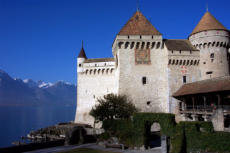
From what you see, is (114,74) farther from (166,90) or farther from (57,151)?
(57,151)

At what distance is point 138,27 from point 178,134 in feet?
54.4

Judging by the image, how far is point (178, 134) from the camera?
15.5 meters

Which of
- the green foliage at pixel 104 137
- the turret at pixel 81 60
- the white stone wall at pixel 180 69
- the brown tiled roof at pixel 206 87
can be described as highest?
the turret at pixel 81 60

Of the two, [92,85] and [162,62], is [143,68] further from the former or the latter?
[92,85]

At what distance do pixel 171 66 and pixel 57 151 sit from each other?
55.3 ft

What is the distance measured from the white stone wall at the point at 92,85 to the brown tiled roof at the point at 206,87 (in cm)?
992

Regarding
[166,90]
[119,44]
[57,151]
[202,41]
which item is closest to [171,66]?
[166,90]

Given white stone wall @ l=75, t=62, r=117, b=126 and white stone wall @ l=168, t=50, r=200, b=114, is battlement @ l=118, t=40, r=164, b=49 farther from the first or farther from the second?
white stone wall @ l=75, t=62, r=117, b=126

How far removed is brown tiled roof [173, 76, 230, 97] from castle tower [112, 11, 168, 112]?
8.18ft

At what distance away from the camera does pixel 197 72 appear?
27.3m

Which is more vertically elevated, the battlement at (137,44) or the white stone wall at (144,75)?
the battlement at (137,44)

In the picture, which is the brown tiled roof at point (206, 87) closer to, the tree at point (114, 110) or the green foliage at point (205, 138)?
the green foliage at point (205, 138)

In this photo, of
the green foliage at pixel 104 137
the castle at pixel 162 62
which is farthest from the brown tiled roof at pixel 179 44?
the green foliage at pixel 104 137

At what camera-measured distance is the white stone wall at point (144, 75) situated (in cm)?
2648
